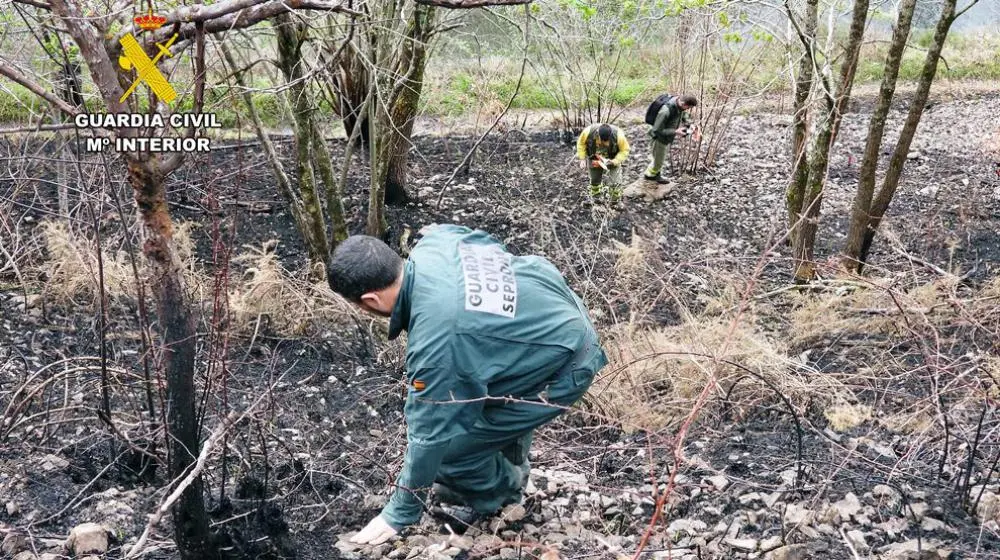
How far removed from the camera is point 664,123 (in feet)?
29.3

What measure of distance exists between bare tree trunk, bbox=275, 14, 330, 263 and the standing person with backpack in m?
4.06

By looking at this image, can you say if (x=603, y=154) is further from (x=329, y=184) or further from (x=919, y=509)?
(x=919, y=509)

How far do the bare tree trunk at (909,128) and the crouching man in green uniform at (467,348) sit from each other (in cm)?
333

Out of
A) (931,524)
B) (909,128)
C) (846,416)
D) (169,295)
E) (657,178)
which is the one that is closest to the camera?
(169,295)

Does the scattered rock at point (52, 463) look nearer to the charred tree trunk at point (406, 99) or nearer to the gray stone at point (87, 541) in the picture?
A: the gray stone at point (87, 541)

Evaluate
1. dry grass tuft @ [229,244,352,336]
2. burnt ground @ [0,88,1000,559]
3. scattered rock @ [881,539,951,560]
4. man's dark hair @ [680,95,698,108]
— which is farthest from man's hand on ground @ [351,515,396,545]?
man's dark hair @ [680,95,698,108]

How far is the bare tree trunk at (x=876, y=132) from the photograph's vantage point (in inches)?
222

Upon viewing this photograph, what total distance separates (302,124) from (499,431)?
344cm

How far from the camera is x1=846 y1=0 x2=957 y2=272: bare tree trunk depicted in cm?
573

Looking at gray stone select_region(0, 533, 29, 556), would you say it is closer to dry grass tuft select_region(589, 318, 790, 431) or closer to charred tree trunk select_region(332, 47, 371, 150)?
dry grass tuft select_region(589, 318, 790, 431)

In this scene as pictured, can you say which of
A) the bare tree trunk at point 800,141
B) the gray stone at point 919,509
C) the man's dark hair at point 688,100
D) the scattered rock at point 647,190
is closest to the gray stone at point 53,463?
the gray stone at point 919,509

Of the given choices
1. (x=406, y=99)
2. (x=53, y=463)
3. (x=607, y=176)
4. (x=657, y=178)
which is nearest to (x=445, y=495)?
(x=53, y=463)

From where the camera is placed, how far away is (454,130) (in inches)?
418

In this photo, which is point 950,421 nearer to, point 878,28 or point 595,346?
point 595,346
